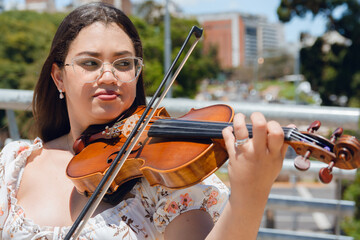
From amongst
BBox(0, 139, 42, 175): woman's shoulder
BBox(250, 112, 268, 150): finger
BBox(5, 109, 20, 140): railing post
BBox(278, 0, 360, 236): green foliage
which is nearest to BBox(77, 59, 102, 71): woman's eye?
BBox(0, 139, 42, 175): woman's shoulder

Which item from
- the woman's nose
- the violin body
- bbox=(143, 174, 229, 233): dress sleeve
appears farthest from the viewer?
the woman's nose

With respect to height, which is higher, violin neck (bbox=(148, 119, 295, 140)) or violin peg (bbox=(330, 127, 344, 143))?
violin peg (bbox=(330, 127, 344, 143))

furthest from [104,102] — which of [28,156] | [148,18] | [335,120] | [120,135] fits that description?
[148,18]

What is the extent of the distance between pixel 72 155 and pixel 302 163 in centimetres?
101

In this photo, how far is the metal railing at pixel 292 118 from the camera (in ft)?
6.48

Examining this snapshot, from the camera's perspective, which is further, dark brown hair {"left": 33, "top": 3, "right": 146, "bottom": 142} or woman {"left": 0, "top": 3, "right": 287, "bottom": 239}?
dark brown hair {"left": 33, "top": 3, "right": 146, "bottom": 142}

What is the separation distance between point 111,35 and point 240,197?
2.66 ft

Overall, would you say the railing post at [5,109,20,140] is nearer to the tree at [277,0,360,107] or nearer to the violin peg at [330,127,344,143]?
the violin peg at [330,127,344,143]

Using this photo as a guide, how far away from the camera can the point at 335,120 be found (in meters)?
1.97

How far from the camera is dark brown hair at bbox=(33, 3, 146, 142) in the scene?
1576 mm

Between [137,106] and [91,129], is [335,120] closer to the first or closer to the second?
[137,106]

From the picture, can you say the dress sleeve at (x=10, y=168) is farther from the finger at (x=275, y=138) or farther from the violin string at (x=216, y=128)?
the finger at (x=275, y=138)

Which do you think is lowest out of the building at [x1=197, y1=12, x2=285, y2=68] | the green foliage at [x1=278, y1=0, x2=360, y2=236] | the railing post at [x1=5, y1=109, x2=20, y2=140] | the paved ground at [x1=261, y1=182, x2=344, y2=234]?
the building at [x1=197, y1=12, x2=285, y2=68]

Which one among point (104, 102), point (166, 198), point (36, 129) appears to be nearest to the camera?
point (166, 198)
